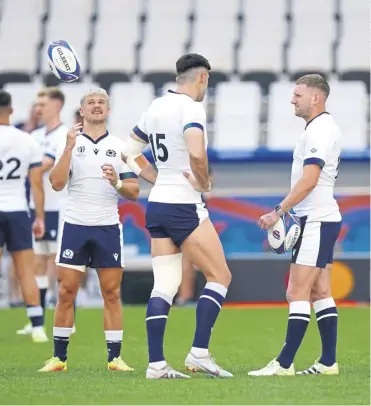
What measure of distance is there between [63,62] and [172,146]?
62.2 inches

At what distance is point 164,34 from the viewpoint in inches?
850

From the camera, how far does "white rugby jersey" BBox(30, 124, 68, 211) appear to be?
38.8ft

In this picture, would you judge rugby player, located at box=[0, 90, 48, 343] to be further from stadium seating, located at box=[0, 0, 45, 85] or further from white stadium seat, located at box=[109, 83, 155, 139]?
stadium seating, located at box=[0, 0, 45, 85]

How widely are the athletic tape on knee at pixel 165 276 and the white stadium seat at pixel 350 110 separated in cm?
1141

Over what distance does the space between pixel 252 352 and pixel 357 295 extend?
20.4ft

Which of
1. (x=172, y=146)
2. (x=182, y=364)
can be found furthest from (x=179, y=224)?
(x=182, y=364)

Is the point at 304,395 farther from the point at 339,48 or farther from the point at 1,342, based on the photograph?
the point at 339,48

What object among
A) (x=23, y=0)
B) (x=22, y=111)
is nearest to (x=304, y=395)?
(x=22, y=111)

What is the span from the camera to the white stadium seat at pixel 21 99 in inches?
757

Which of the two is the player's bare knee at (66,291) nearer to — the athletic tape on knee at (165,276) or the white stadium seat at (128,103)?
the athletic tape on knee at (165,276)

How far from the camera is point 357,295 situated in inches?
642

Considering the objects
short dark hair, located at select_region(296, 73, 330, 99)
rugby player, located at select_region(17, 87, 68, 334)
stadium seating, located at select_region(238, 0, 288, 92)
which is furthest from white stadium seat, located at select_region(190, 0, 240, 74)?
short dark hair, located at select_region(296, 73, 330, 99)

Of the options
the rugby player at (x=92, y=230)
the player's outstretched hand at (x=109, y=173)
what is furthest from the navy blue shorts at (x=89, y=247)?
the player's outstretched hand at (x=109, y=173)

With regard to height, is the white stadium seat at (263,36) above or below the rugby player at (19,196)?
above
